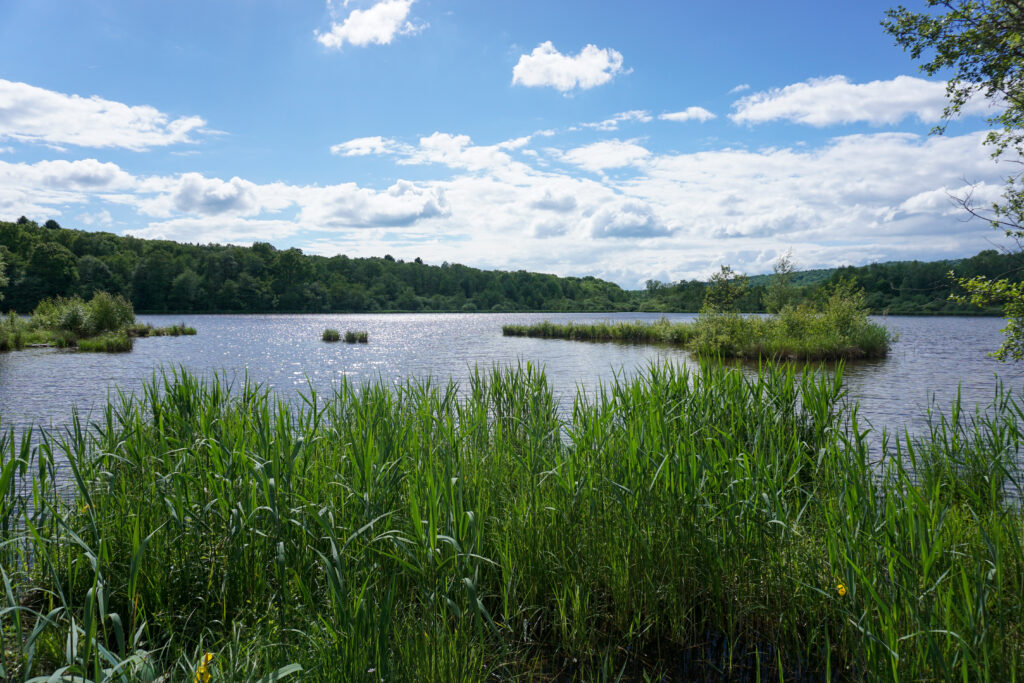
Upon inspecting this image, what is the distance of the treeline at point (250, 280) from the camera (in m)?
73.6

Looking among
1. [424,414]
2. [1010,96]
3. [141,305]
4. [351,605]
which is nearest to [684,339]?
[1010,96]

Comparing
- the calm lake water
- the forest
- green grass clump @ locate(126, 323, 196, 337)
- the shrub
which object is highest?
the forest

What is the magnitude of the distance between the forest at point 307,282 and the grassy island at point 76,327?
360cm

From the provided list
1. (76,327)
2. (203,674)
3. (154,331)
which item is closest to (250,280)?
(154,331)

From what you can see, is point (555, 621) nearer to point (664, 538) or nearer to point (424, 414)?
point (664, 538)

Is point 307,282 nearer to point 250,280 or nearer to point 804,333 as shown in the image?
point 250,280

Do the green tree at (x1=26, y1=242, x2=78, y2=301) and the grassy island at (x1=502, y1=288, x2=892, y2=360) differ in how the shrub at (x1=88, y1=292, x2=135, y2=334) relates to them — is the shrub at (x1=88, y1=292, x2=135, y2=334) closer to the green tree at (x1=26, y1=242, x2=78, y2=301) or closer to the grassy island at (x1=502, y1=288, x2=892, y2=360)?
the grassy island at (x1=502, y1=288, x2=892, y2=360)

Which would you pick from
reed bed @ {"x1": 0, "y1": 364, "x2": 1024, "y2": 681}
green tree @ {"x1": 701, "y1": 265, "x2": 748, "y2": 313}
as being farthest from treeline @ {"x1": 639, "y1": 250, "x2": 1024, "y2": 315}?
reed bed @ {"x1": 0, "y1": 364, "x2": 1024, "y2": 681}

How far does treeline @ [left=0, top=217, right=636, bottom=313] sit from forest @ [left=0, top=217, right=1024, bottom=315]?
7.7 inches

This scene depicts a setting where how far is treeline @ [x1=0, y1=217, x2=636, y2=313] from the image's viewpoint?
2896 inches

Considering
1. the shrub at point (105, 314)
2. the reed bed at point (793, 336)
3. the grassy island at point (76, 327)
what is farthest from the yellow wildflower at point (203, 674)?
the shrub at point (105, 314)

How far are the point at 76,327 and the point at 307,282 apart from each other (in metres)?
80.6

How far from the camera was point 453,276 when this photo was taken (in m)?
144

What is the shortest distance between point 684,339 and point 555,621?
35073 mm
